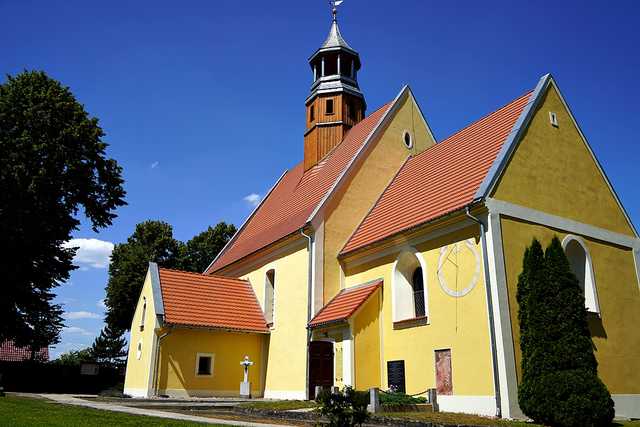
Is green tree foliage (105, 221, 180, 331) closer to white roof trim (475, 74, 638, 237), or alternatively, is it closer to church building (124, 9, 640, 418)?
church building (124, 9, 640, 418)

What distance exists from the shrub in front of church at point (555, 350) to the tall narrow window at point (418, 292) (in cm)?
367

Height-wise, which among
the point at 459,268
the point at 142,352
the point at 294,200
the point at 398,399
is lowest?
the point at 398,399

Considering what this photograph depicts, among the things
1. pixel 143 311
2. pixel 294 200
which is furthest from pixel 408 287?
pixel 143 311

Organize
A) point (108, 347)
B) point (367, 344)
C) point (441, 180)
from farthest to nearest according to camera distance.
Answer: point (108, 347)
point (441, 180)
point (367, 344)

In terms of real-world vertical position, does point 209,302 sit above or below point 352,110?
below

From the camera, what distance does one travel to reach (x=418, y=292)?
638 inches

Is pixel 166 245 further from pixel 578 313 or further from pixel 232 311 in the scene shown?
pixel 578 313

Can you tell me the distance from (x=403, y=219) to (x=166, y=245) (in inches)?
1149

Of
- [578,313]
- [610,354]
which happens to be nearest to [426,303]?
[578,313]

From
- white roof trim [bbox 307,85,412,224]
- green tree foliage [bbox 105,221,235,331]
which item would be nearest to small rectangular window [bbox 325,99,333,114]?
white roof trim [bbox 307,85,412,224]

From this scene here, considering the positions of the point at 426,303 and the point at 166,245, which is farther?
the point at 166,245

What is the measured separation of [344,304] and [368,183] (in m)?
5.34

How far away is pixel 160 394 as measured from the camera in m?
19.0

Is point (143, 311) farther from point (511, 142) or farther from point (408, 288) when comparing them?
point (511, 142)
